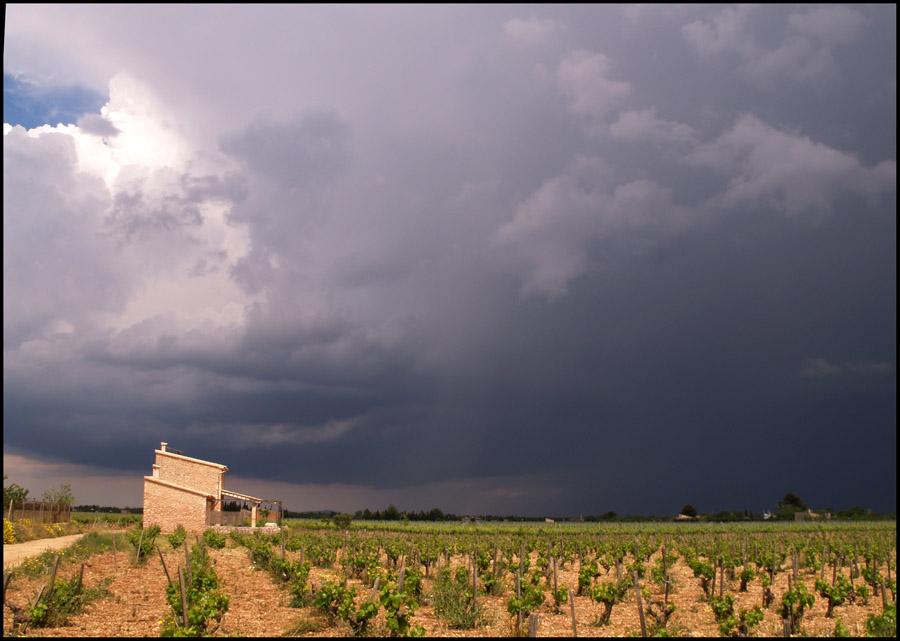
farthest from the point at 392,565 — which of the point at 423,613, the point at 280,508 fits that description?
the point at 280,508

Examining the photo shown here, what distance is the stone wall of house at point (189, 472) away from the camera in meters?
36.3

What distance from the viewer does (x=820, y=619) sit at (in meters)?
16.2

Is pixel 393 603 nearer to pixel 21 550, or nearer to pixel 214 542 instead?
pixel 214 542

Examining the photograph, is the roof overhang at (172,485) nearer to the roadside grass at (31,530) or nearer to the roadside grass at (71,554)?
the roadside grass at (71,554)

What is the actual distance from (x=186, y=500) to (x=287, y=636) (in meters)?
25.9

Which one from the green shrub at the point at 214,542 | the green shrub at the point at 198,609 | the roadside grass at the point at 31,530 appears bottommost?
the roadside grass at the point at 31,530

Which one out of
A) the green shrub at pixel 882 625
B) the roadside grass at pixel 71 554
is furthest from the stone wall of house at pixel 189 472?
the green shrub at pixel 882 625

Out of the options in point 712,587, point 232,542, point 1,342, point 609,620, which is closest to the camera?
point 1,342

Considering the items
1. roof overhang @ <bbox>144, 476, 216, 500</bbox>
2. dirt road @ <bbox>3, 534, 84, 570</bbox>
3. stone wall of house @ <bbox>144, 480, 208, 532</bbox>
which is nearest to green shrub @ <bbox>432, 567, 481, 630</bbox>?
dirt road @ <bbox>3, 534, 84, 570</bbox>

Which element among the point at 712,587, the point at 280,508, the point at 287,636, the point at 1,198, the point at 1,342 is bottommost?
the point at 280,508

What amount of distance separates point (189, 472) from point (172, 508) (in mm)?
2180

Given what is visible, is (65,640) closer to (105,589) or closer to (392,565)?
(105,589)

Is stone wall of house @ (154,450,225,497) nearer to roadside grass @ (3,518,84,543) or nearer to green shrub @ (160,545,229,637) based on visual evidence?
roadside grass @ (3,518,84,543)

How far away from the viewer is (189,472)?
36500 mm
